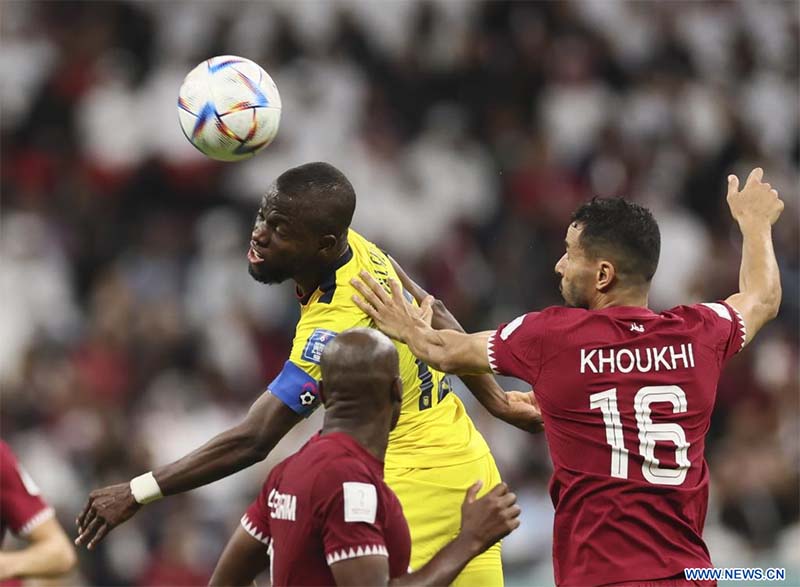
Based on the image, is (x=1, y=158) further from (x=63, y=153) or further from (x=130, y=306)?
(x=130, y=306)

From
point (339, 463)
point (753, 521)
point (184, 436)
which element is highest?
point (339, 463)

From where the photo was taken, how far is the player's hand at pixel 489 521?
5062 millimetres

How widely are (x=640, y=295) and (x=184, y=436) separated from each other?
7124mm

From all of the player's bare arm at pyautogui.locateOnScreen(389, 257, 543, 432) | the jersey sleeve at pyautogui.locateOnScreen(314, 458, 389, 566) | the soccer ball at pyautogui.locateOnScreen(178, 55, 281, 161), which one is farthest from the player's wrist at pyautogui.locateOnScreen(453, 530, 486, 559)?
the soccer ball at pyautogui.locateOnScreen(178, 55, 281, 161)

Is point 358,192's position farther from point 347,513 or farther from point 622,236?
point 347,513

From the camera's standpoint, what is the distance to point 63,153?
1425 centimetres

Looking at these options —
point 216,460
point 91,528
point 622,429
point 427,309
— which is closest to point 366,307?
point 427,309

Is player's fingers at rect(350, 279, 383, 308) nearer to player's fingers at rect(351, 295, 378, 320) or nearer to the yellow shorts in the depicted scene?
Result: player's fingers at rect(351, 295, 378, 320)

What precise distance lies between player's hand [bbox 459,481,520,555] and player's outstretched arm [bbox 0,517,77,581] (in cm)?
264

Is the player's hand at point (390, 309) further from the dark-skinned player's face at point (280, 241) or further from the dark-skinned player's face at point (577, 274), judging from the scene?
the dark-skinned player's face at point (577, 274)

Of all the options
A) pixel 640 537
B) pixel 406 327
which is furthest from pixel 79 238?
pixel 640 537

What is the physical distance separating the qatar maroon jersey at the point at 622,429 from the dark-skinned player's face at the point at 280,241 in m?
1.07

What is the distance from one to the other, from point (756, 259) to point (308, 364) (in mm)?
1959

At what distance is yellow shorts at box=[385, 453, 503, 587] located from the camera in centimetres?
648
